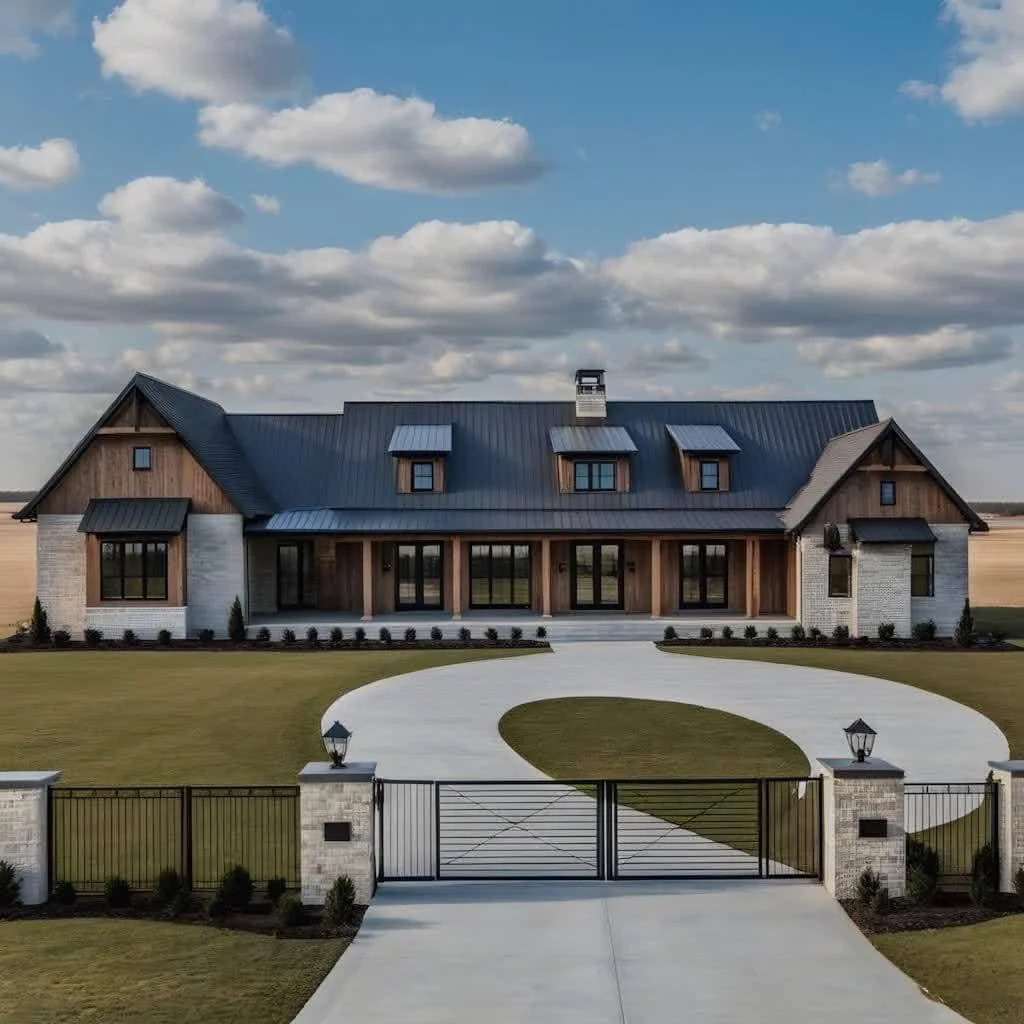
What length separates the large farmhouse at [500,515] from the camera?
37.4 metres

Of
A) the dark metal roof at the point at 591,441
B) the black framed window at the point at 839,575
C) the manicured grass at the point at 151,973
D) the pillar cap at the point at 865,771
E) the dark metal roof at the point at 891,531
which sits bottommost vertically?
the manicured grass at the point at 151,973

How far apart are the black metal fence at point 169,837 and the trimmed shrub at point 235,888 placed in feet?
2.22

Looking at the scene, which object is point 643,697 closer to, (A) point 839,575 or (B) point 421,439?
(A) point 839,575

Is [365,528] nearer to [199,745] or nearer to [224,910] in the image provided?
[199,745]

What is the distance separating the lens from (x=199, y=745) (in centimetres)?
2048

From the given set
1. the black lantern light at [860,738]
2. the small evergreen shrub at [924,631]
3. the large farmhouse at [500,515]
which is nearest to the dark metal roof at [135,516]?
the large farmhouse at [500,515]

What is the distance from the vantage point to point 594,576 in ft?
135

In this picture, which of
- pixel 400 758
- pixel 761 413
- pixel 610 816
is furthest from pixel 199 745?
pixel 761 413

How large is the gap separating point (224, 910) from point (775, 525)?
30.1m

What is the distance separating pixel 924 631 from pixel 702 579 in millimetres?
→ 8319

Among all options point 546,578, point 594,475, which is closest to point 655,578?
point 546,578

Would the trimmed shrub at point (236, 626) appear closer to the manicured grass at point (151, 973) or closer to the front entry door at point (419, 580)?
the front entry door at point (419, 580)

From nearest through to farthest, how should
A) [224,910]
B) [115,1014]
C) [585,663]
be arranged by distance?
[115,1014] < [224,910] < [585,663]

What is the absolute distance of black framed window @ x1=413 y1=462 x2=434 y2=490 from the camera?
41625mm
